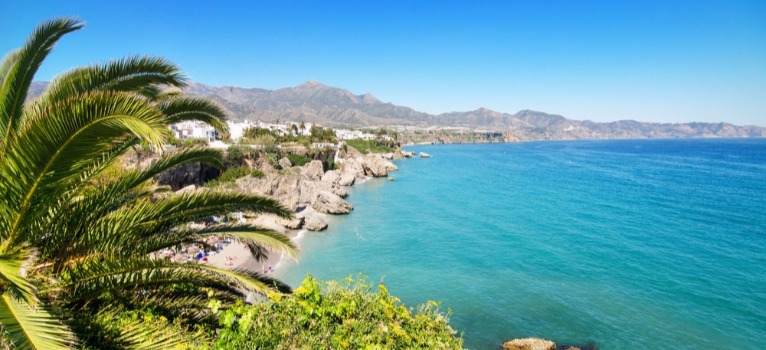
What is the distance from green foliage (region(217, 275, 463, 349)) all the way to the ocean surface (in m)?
11.5

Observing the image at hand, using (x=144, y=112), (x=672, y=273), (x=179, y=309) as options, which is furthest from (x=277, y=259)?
(x=672, y=273)

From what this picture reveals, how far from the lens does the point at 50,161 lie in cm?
389

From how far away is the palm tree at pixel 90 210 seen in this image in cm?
380

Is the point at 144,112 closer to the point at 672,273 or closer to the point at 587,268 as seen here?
the point at 587,268

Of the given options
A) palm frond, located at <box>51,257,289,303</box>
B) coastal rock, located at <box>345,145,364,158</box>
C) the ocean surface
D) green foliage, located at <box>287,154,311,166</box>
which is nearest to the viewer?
palm frond, located at <box>51,257,289,303</box>

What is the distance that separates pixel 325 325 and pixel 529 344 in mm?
13235

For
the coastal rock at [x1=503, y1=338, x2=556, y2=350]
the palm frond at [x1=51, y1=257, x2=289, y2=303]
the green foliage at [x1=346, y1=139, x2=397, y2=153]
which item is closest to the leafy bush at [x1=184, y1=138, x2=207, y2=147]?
the palm frond at [x1=51, y1=257, x2=289, y2=303]

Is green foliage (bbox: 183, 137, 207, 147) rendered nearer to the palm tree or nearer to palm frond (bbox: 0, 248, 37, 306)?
the palm tree

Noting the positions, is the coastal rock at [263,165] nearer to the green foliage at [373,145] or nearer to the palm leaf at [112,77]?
the palm leaf at [112,77]

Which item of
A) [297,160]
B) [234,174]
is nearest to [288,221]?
[234,174]

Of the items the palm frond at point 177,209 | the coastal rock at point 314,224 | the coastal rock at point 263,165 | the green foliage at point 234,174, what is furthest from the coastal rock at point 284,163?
the palm frond at point 177,209

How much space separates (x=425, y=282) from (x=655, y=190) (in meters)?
50.5

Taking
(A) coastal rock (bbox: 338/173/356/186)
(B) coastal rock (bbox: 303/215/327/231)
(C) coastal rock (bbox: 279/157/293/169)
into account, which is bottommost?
(B) coastal rock (bbox: 303/215/327/231)

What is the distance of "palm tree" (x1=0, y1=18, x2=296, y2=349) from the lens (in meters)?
3.80
